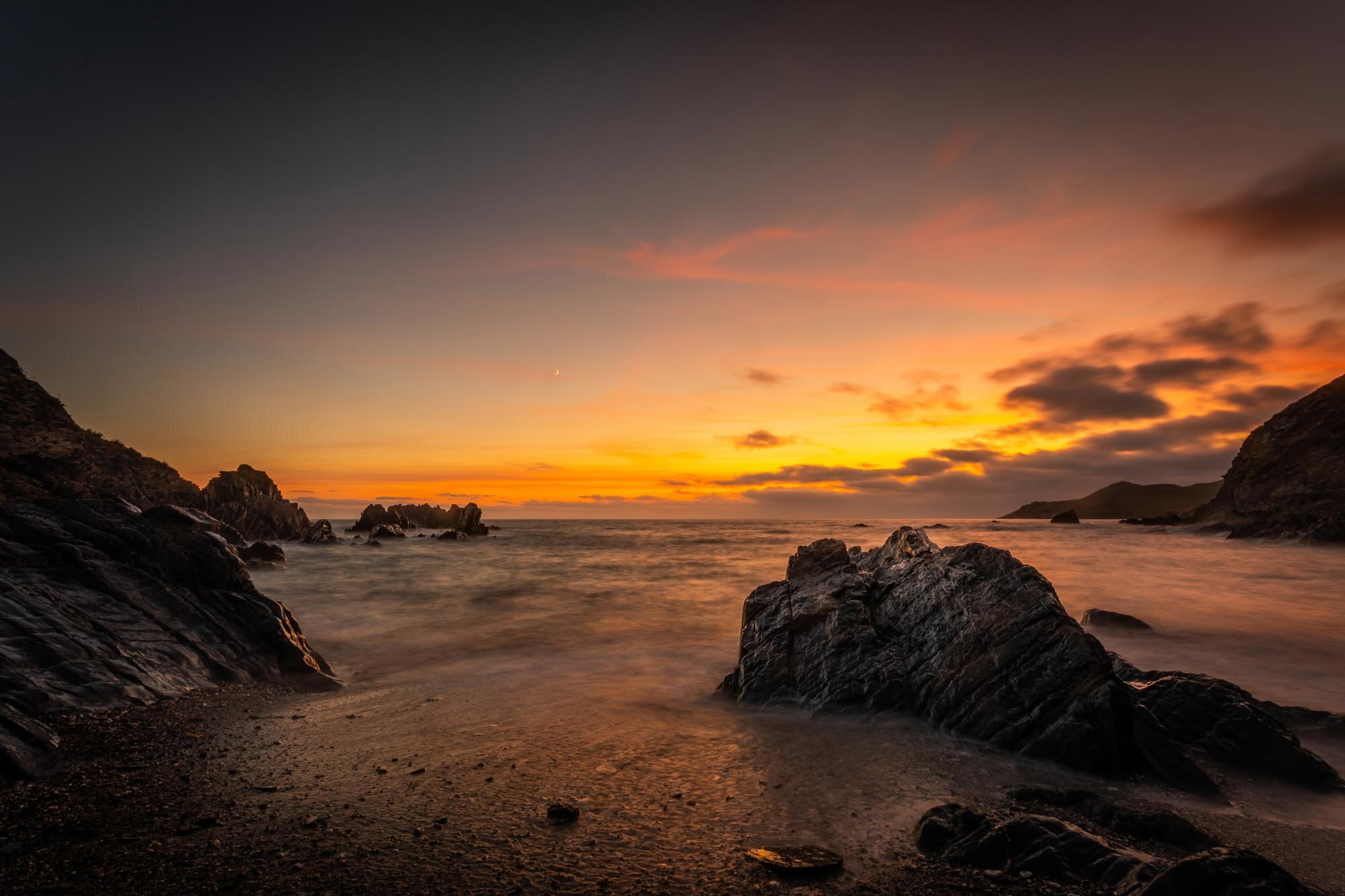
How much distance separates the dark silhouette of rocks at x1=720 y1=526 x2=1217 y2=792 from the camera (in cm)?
788

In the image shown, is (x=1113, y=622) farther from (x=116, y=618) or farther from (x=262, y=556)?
(x=262, y=556)

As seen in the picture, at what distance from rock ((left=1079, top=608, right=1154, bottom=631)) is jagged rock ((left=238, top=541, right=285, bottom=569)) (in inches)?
1656

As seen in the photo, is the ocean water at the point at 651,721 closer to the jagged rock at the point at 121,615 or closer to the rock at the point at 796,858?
the rock at the point at 796,858

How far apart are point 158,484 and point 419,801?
59.7 m

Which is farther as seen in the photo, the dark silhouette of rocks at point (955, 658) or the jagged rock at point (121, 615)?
the jagged rock at point (121, 615)

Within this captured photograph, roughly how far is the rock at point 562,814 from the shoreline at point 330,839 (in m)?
0.11

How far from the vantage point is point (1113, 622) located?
1803cm

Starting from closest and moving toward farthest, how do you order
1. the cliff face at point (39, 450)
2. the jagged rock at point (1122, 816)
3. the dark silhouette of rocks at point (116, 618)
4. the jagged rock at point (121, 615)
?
the jagged rock at point (1122, 816) < the dark silhouette of rocks at point (116, 618) < the jagged rock at point (121, 615) < the cliff face at point (39, 450)

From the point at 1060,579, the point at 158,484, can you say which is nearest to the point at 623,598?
the point at 1060,579

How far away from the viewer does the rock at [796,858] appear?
5250 millimetres

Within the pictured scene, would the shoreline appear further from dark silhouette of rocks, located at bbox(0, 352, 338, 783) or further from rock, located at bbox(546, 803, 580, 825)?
dark silhouette of rocks, located at bbox(0, 352, 338, 783)

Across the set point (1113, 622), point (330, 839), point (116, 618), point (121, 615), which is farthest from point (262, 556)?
point (1113, 622)

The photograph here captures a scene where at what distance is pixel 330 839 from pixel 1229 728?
471 inches

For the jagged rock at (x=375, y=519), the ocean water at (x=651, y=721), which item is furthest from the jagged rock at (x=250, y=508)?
the ocean water at (x=651, y=721)
